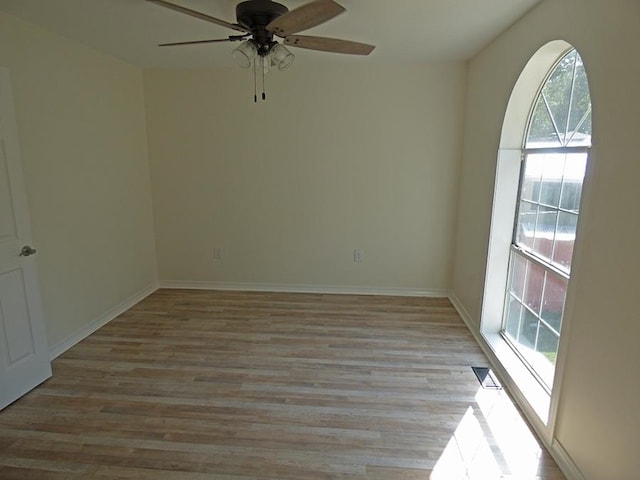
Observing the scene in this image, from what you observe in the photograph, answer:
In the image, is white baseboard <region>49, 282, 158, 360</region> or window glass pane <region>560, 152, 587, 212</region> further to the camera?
white baseboard <region>49, 282, 158, 360</region>

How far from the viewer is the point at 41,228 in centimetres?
274

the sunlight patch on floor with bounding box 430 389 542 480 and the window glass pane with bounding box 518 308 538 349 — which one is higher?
the window glass pane with bounding box 518 308 538 349

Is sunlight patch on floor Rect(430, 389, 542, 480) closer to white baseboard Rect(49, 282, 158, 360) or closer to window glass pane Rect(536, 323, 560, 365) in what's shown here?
window glass pane Rect(536, 323, 560, 365)

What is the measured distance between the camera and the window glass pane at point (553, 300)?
2.20m

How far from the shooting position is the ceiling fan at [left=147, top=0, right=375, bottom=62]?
5.60 feet

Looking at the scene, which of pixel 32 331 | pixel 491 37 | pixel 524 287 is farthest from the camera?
pixel 491 37

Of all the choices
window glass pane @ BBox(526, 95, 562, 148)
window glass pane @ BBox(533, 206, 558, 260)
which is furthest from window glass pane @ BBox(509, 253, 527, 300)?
window glass pane @ BBox(526, 95, 562, 148)

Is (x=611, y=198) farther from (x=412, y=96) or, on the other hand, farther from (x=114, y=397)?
(x=114, y=397)

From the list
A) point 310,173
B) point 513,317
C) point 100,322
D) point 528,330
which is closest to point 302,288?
point 310,173

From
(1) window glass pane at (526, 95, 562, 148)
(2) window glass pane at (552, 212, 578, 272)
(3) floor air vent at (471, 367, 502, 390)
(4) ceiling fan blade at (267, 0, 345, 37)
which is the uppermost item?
(4) ceiling fan blade at (267, 0, 345, 37)

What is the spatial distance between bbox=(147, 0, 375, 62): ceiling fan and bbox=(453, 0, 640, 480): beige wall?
45.4 inches

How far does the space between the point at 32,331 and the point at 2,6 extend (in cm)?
210

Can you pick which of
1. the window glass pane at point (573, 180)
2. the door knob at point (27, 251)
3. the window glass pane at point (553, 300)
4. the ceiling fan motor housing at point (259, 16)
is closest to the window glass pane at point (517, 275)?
the window glass pane at point (553, 300)

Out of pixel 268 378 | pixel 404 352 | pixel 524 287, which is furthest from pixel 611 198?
pixel 268 378
